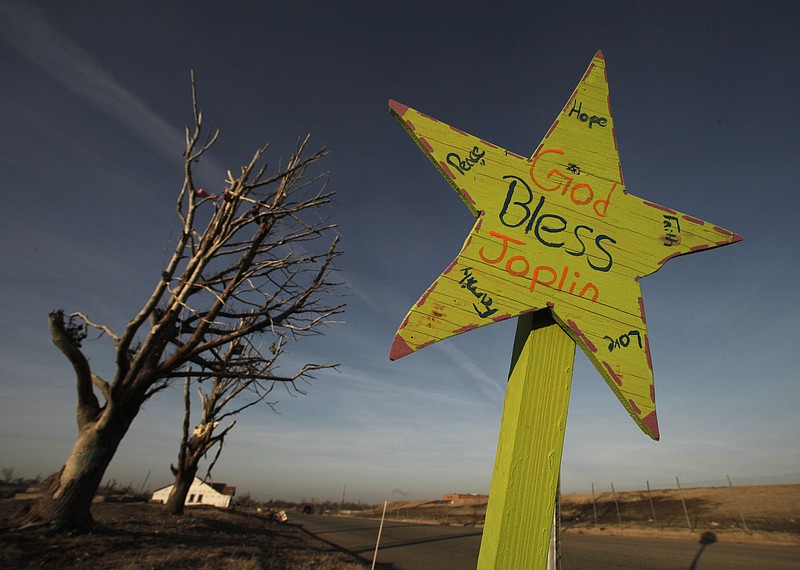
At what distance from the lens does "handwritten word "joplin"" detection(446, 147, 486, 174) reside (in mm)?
2271

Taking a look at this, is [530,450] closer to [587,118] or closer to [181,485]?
[587,118]

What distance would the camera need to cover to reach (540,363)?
6.51 ft

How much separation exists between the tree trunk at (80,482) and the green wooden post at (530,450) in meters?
7.51

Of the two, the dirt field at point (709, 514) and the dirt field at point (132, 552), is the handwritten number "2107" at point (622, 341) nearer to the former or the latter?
the dirt field at point (132, 552)

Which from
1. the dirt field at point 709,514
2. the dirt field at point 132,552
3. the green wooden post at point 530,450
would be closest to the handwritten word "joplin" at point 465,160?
the green wooden post at point 530,450

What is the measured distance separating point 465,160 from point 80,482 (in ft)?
26.4

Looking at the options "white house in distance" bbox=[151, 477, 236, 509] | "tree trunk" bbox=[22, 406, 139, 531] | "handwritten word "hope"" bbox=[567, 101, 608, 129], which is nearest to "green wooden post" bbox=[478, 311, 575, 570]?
"handwritten word "hope"" bbox=[567, 101, 608, 129]

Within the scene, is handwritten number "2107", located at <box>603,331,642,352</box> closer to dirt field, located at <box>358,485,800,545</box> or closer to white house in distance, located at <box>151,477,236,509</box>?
dirt field, located at <box>358,485,800,545</box>

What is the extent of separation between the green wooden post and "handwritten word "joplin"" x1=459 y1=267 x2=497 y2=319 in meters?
0.32

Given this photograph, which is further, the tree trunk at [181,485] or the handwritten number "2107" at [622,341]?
the tree trunk at [181,485]

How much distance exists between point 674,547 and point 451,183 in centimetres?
1846

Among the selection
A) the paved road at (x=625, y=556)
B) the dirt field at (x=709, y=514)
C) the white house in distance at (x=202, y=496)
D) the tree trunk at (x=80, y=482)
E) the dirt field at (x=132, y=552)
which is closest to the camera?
the dirt field at (x=132, y=552)

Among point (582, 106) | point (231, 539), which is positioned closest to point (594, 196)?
point (582, 106)

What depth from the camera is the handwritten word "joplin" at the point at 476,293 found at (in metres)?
1.91
